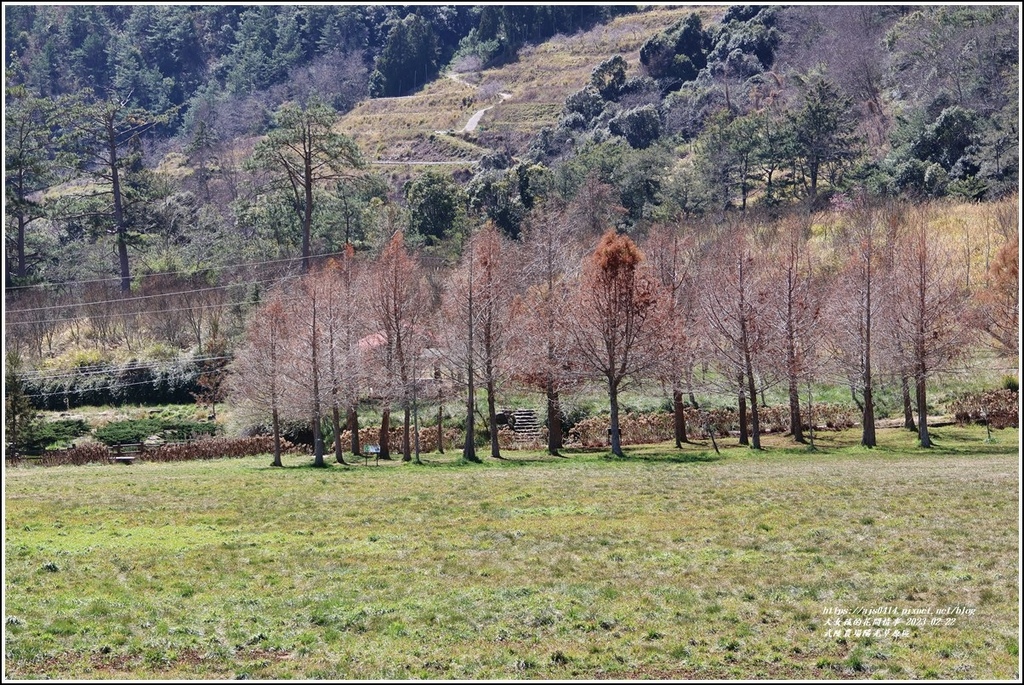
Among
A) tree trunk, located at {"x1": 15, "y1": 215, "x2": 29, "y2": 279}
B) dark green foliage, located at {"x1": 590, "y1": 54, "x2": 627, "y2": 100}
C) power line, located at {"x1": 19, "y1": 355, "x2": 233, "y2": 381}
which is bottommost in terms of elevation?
power line, located at {"x1": 19, "y1": 355, "x2": 233, "y2": 381}

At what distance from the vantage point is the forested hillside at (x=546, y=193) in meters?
48.1

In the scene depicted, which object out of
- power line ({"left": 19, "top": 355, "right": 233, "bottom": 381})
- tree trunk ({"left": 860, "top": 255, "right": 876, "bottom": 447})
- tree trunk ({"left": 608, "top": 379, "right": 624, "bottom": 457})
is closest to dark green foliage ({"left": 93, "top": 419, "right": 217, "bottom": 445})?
power line ({"left": 19, "top": 355, "right": 233, "bottom": 381})

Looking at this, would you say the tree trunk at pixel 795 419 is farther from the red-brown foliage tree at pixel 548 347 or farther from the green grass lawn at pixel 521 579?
the green grass lawn at pixel 521 579

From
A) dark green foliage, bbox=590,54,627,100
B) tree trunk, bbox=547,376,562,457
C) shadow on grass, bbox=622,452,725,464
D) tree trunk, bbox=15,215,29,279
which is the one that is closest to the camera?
shadow on grass, bbox=622,452,725,464

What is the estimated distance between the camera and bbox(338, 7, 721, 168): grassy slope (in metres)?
134

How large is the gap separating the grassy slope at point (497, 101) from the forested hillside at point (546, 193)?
70cm

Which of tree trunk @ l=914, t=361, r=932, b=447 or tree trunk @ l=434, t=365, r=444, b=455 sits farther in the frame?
tree trunk @ l=434, t=365, r=444, b=455

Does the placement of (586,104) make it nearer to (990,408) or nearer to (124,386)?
(124,386)

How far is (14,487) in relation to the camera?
31.3 m

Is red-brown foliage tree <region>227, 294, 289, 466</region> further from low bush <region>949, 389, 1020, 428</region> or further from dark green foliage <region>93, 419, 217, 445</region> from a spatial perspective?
low bush <region>949, 389, 1020, 428</region>

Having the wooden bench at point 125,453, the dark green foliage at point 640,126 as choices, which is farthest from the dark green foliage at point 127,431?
the dark green foliage at point 640,126

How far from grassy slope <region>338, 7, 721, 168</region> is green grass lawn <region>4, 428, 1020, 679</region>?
9946cm

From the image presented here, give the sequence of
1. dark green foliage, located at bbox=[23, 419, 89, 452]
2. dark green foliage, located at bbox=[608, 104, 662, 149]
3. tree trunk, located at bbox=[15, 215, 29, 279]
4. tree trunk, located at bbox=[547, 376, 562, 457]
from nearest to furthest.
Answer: tree trunk, located at bbox=[547, 376, 562, 457], dark green foliage, located at bbox=[23, 419, 89, 452], tree trunk, located at bbox=[15, 215, 29, 279], dark green foliage, located at bbox=[608, 104, 662, 149]

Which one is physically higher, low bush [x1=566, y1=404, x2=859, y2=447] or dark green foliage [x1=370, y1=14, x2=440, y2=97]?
dark green foliage [x1=370, y1=14, x2=440, y2=97]
